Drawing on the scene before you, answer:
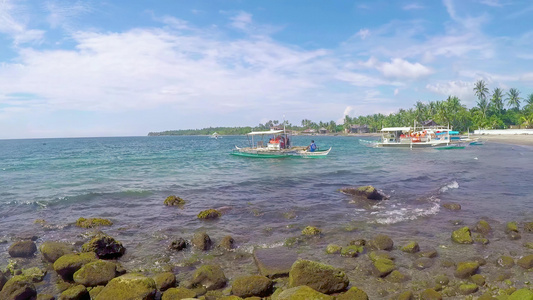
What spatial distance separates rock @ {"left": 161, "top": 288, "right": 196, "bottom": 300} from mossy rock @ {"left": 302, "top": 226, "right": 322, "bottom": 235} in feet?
19.5

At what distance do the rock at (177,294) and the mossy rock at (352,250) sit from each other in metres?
5.07

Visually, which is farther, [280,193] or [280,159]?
[280,159]

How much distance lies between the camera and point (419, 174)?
29.4 metres

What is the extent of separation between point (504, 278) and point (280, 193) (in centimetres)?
1400

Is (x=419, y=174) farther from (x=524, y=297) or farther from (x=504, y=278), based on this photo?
(x=524, y=297)

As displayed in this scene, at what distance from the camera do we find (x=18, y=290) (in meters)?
7.83

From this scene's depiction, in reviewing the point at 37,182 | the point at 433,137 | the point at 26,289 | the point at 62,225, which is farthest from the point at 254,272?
the point at 433,137

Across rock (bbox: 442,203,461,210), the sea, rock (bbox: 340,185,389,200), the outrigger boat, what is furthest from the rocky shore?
the outrigger boat

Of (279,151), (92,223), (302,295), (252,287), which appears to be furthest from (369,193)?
(279,151)

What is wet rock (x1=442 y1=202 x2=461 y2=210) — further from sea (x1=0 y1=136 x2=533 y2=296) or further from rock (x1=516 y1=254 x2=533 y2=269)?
rock (x1=516 y1=254 x2=533 y2=269)

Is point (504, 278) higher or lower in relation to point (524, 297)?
lower

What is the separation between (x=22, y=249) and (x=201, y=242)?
19.5 feet

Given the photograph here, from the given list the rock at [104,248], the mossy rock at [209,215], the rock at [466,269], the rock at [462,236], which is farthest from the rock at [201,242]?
the rock at [462,236]

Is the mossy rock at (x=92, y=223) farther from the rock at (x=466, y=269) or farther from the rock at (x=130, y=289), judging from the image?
the rock at (x=466, y=269)
